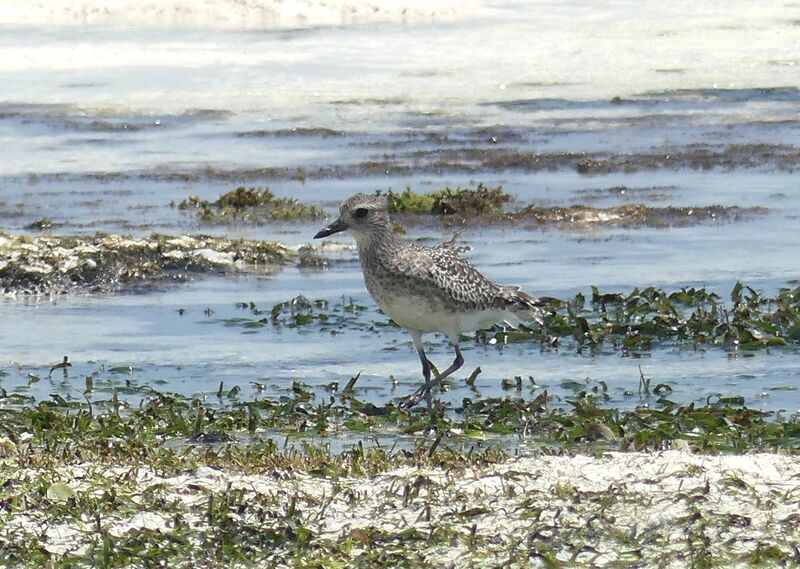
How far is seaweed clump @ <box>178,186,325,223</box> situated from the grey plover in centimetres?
724

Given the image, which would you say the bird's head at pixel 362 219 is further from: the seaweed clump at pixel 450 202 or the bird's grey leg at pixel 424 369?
the seaweed clump at pixel 450 202

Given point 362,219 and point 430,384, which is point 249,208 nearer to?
point 362,219

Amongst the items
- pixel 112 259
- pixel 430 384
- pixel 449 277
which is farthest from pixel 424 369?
pixel 112 259

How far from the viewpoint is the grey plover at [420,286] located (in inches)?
440

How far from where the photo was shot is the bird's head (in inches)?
450

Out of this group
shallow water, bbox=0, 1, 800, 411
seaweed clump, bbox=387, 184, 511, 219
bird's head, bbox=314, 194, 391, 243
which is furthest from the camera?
seaweed clump, bbox=387, 184, 511, 219

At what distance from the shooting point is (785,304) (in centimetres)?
1270

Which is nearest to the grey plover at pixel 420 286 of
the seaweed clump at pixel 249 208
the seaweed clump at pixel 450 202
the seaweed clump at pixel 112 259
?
the seaweed clump at pixel 112 259

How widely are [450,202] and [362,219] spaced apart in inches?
293

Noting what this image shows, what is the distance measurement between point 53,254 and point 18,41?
72.7ft

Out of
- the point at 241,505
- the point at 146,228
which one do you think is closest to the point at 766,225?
the point at 146,228

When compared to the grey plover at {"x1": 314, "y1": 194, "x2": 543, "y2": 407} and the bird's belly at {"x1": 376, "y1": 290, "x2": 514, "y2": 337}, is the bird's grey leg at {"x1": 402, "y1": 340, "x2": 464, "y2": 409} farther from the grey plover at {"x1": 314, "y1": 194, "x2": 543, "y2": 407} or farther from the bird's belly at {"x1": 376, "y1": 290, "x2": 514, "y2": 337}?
the bird's belly at {"x1": 376, "y1": 290, "x2": 514, "y2": 337}

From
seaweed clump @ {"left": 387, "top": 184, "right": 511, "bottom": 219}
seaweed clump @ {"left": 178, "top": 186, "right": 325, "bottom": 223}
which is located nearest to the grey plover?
seaweed clump @ {"left": 387, "top": 184, "right": 511, "bottom": 219}

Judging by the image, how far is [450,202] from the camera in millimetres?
18891
